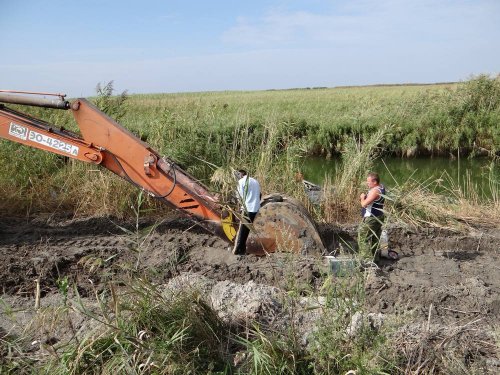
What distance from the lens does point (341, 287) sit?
3.59m

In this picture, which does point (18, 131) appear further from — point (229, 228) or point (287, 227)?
point (287, 227)

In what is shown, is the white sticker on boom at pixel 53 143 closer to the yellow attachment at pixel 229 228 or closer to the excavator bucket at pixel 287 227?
the yellow attachment at pixel 229 228

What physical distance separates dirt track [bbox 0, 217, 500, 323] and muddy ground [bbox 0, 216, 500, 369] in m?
0.01

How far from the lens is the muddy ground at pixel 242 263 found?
16.6ft

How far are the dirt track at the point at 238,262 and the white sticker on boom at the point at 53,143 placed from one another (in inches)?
41.2

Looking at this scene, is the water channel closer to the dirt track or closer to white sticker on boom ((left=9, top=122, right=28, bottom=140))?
the dirt track

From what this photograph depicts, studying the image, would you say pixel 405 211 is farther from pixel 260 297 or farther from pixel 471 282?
pixel 260 297

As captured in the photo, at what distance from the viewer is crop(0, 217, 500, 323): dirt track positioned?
515 centimetres

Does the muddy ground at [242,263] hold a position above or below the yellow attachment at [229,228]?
below

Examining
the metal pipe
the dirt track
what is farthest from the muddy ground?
the metal pipe

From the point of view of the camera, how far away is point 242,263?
20.2ft

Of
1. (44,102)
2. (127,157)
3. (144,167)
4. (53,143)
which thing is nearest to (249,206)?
(144,167)

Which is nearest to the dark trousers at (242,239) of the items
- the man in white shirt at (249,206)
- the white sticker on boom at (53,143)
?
the man in white shirt at (249,206)

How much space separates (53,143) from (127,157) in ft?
3.09
